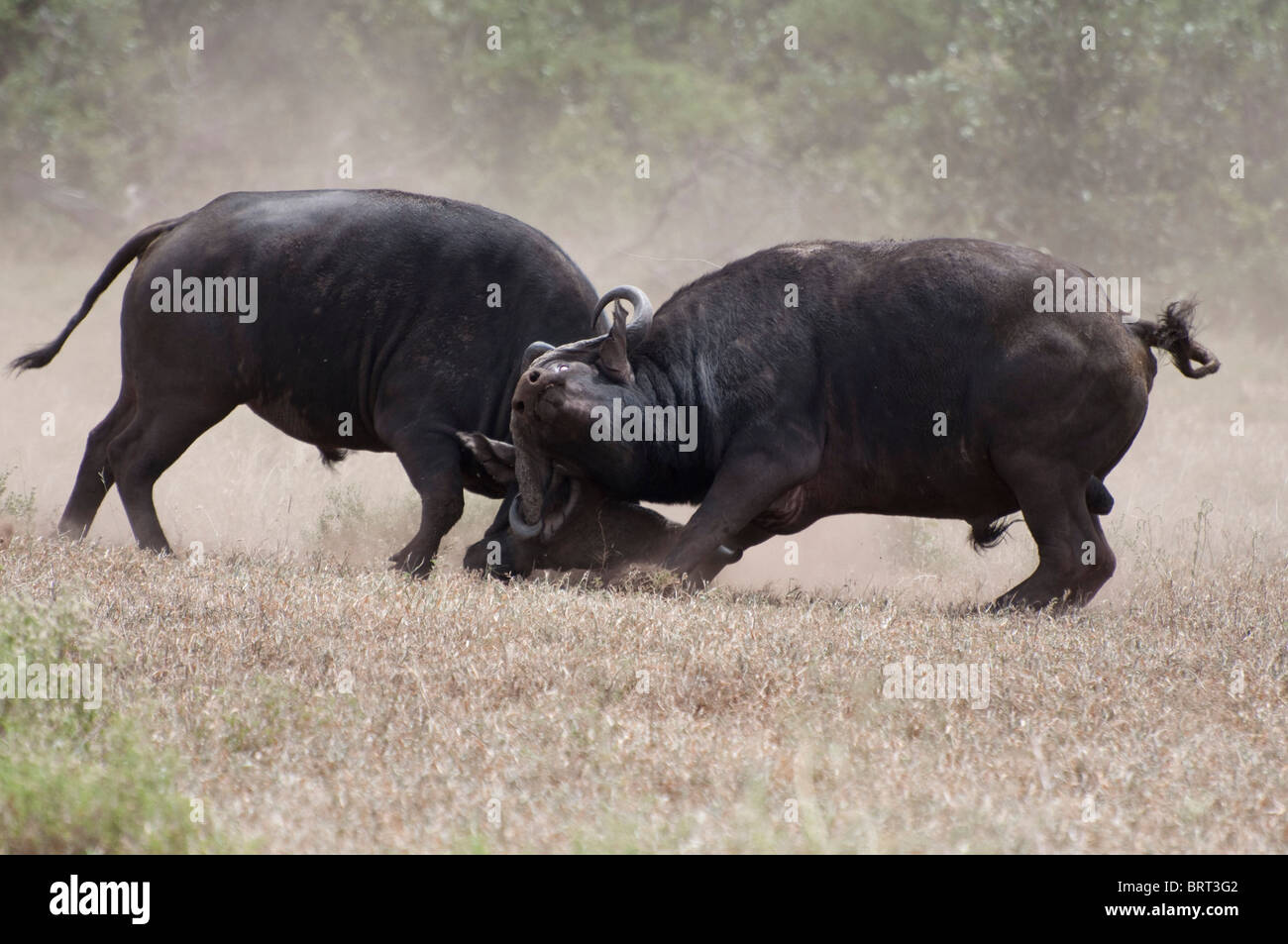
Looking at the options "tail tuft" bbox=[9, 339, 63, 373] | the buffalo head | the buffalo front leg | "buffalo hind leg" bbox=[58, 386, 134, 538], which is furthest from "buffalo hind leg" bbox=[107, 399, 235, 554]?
the buffalo front leg

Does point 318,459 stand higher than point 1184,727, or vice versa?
point 318,459

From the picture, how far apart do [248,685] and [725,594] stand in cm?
296

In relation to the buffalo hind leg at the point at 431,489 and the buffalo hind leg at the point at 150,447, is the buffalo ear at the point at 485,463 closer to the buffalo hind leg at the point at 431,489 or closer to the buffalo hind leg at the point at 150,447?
the buffalo hind leg at the point at 431,489

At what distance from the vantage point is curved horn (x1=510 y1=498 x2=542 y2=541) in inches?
317

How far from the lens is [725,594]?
7.69m

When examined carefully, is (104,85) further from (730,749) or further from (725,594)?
(730,749)

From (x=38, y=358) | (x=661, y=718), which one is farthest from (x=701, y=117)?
(x=661, y=718)

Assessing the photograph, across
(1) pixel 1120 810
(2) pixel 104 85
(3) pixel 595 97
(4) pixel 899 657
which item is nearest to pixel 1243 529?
(4) pixel 899 657

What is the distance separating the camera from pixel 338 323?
8.56 m

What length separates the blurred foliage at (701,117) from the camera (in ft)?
71.0

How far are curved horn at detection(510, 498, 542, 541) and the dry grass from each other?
88 cm

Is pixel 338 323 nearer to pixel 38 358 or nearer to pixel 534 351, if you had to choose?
pixel 534 351
